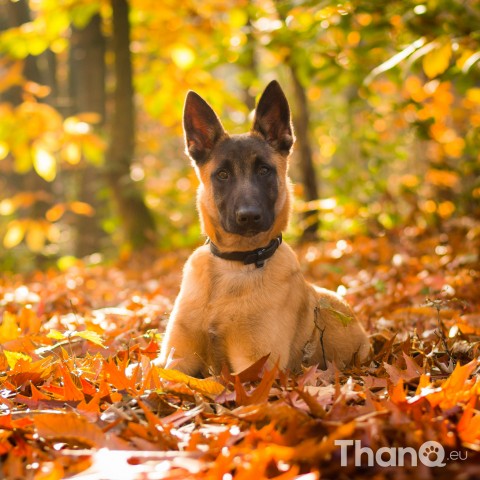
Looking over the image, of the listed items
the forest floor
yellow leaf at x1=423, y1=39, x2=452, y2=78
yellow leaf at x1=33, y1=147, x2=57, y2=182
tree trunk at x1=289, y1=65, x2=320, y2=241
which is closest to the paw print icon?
the forest floor

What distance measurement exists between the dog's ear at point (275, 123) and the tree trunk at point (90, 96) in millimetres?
8766

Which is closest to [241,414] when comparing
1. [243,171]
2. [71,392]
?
[71,392]

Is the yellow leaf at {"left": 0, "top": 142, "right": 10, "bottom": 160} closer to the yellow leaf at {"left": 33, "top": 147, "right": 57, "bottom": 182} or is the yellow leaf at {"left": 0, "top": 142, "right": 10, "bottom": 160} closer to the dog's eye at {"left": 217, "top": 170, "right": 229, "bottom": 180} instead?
the yellow leaf at {"left": 33, "top": 147, "right": 57, "bottom": 182}

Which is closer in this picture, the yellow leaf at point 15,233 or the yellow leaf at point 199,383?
the yellow leaf at point 199,383

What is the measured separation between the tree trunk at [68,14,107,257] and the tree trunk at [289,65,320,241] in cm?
471

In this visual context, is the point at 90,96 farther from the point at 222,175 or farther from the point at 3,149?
the point at 222,175

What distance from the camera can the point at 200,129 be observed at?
4.58m

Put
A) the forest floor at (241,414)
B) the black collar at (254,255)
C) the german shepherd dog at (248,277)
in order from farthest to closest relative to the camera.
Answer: the black collar at (254,255), the german shepherd dog at (248,277), the forest floor at (241,414)

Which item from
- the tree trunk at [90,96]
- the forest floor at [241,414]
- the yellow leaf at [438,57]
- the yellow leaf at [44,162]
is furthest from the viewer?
the tree trunk at [90,96]

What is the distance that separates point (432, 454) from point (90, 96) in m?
12.7

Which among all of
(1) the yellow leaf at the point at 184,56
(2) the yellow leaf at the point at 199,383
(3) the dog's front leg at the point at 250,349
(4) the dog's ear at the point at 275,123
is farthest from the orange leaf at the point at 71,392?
(1) the yellow leaf at the point at 184,56

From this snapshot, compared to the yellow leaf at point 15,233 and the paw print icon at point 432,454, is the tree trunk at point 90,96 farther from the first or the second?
the paw print icon at point 432,454

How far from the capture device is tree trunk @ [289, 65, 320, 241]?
10.5 metres

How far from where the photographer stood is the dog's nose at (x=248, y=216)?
3893 mm
